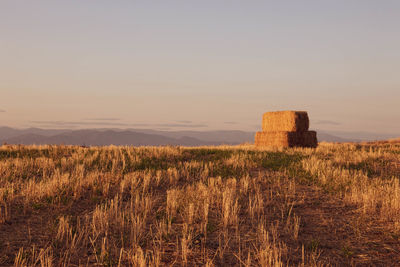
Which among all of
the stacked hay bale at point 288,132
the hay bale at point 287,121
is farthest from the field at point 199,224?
the hay bale at point 287,121

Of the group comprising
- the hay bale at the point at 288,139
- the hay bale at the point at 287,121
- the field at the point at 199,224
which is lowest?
the field at the point at 199,224

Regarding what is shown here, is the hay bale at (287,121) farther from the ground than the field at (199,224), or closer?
farther from the ground

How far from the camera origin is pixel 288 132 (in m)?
28.4

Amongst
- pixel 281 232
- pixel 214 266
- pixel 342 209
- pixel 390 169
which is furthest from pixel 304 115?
pixel 214 266

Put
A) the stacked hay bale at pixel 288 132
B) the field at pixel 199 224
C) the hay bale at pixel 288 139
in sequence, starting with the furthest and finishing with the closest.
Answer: the stacked hay bale at pixel 288 132 < the hay bale at pixel 288 139 < the field at pixel 199 224

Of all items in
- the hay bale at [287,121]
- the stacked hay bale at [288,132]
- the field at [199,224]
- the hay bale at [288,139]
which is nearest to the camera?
the field at [199,224]

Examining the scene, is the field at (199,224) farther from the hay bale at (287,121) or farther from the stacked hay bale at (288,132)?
the hay bale at (287,121)

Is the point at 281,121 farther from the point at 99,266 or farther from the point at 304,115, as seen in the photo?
the point at 99,266

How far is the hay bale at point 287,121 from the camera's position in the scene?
28953 mm

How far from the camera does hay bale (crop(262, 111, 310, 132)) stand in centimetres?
2895

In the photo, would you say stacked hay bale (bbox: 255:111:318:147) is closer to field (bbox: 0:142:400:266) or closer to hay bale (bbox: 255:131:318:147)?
hay bale (bbox: 255:131:318:147)

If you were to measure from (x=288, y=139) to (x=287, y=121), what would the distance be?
7.04ft

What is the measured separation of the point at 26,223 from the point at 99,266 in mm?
3155

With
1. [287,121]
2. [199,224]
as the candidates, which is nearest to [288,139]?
[287,121]
